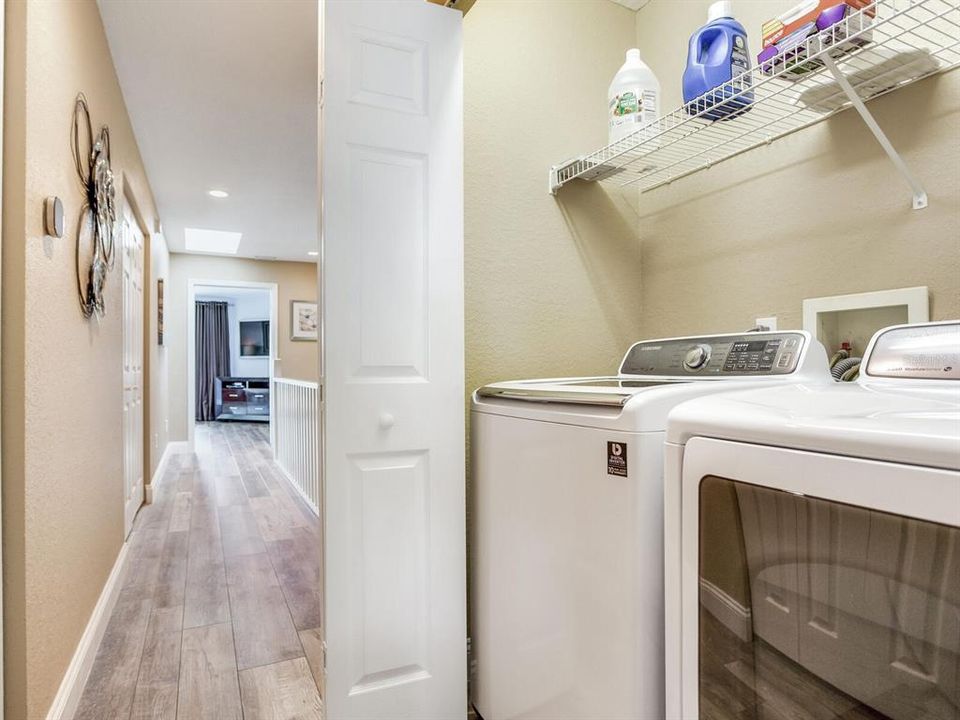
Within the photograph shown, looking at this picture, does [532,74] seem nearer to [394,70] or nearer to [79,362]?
[394,70]

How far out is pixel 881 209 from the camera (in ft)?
4.18

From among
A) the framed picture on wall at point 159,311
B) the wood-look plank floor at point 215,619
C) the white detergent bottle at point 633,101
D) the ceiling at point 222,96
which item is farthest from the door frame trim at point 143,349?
the white detergent bottle at point 633,101

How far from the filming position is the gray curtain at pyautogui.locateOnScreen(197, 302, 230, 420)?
10.9 meters

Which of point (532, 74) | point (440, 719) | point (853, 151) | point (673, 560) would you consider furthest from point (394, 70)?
point (440, 719)

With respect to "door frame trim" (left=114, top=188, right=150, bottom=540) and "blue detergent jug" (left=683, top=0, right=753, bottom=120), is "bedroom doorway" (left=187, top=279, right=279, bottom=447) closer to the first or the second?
"door frame trim" (left=114, top=188, right=150, bottom=540)

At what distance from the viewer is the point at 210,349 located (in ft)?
36.4

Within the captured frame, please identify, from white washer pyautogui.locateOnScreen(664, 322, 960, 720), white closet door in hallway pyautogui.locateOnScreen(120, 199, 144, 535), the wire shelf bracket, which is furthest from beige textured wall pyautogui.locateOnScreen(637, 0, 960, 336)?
white closet door in hallway pyautogui.locateOnScreen(120, 199, 144, 535)

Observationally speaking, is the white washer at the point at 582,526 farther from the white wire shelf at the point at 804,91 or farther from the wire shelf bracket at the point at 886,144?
the white wire shelf at the point at 804,91

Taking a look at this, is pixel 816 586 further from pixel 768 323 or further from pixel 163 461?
pixel 163 461

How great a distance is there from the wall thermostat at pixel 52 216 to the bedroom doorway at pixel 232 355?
8744mm

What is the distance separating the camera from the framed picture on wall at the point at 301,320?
24.6 feet

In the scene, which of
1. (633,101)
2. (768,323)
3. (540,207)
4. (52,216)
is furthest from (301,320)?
(768,323)

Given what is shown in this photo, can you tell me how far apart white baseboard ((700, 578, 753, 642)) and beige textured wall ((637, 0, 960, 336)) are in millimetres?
826

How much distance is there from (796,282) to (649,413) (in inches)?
31.3
